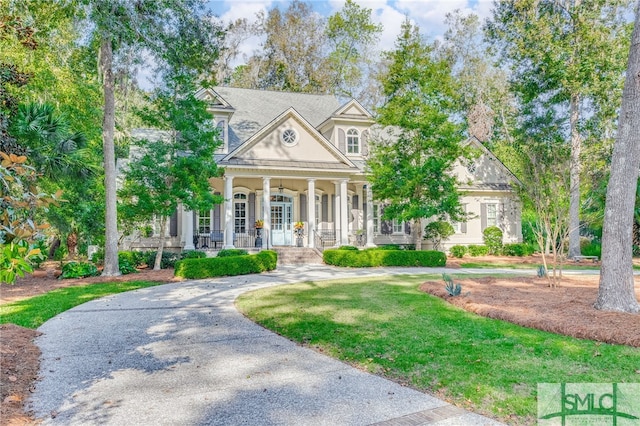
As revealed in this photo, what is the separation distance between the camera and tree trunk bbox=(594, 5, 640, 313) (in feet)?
21.9

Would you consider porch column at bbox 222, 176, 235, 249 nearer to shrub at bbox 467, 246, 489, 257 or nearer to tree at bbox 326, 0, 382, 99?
shrub at bbox 467, 246, 489, 257

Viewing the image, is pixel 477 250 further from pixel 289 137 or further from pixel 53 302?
pixel 53 302

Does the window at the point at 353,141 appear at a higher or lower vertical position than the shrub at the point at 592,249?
higher

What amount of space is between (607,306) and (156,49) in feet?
39.4

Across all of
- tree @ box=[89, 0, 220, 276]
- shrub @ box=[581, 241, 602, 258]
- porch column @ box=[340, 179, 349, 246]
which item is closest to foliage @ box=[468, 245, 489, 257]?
shrub @ box=[581, 241, 602, 258]

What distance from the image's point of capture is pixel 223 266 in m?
13.1

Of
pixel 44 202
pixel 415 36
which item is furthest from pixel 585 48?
pixel 44 202

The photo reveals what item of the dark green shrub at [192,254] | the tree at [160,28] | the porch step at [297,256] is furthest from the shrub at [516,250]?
the tree at [160,28]

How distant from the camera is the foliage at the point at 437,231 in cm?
1968

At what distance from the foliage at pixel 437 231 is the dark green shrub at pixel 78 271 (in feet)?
45.7

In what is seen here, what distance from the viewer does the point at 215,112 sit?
1895 centimetres

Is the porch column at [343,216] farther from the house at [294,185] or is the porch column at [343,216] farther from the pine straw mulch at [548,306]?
the pine straw mulch at [548,306]

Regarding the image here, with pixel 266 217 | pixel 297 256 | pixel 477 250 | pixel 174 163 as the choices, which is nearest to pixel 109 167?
pixel 174 163

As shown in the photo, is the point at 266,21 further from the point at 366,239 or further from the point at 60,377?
the point at 60,377
